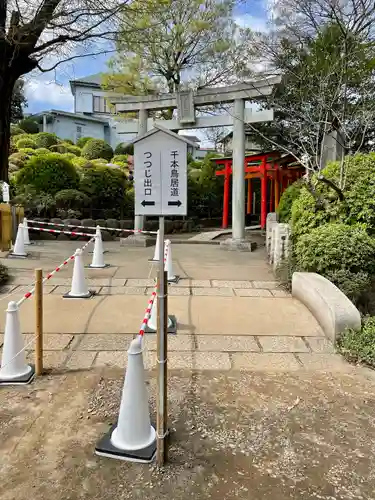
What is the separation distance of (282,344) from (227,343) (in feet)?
1.89

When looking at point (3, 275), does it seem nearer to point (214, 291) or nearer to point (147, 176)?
point (214, 291)

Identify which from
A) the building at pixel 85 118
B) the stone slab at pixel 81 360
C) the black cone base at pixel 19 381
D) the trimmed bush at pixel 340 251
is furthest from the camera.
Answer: the building at pixel 85 118

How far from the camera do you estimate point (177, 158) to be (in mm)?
2477

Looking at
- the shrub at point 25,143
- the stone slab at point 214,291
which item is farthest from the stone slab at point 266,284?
the shrub at point 25,143

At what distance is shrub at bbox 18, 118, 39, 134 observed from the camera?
30109 mm

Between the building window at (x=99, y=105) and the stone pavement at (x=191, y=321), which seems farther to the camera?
the building window at (x=99, y=105)

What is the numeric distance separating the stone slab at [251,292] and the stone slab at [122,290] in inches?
56.8

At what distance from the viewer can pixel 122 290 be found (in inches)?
235

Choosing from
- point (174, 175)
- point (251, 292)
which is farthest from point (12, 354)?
point (251, 292)

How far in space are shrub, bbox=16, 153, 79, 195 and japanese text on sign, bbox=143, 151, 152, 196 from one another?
11843 mm

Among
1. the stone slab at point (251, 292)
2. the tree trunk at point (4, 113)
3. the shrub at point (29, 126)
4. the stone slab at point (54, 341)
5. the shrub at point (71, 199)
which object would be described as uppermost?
the shrub at point (29, 126)

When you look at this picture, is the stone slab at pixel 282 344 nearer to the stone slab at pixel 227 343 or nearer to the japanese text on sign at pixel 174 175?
the stone slab at pixel 227 343

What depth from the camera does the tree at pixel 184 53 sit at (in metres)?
16.4

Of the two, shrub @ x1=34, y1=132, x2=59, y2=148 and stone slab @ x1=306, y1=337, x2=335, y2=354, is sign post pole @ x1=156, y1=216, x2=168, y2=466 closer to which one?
stone slab @ x1=306, y1=337, x2=335, y2=354
